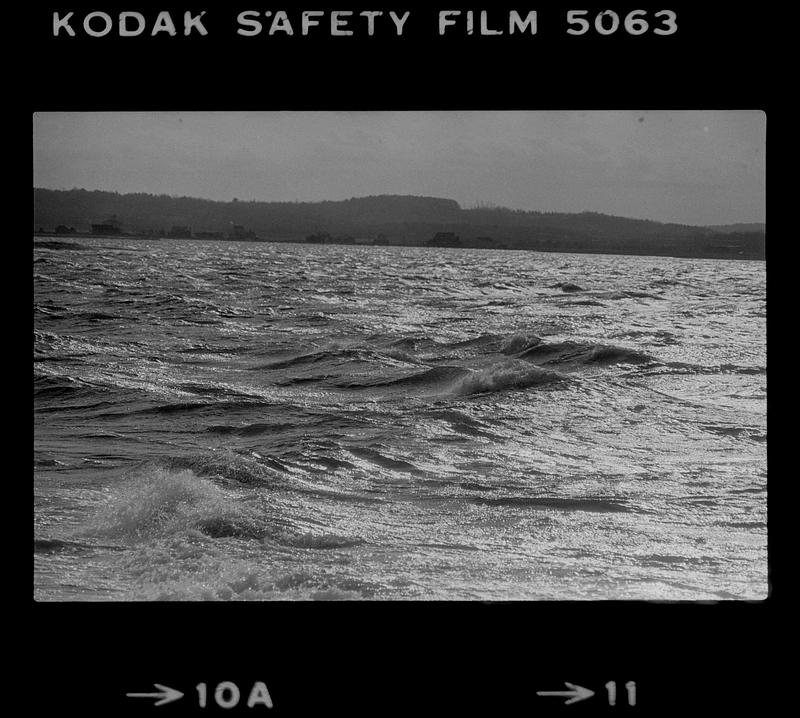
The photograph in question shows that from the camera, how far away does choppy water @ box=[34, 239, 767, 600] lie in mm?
3609

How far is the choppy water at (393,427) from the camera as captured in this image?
3609 mm

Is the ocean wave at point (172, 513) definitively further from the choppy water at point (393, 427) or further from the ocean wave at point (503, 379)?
the ocean wave at point (503, 379)

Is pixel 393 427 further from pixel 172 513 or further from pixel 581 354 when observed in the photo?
pixel 581 354

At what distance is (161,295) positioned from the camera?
339 inches

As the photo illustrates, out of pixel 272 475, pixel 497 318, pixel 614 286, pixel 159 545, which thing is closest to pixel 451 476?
pixel 272 475

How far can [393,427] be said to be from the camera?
623 centimetres
